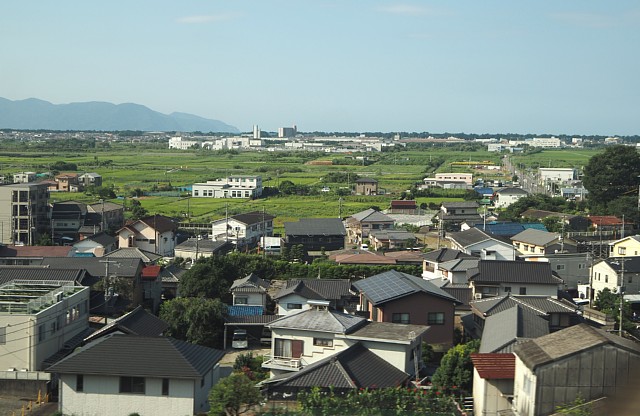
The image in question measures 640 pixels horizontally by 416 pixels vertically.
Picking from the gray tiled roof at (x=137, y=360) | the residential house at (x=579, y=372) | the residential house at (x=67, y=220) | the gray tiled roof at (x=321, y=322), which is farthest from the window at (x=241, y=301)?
the residential house at (x=67, y=220)

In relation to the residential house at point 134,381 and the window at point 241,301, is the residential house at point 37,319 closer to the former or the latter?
the residential house at point 134,381

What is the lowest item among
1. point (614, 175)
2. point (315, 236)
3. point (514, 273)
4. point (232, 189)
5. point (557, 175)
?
point (315, 236)

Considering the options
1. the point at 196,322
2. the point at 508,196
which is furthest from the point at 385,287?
the point at 508,196

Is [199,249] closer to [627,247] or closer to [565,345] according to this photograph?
[627,247]

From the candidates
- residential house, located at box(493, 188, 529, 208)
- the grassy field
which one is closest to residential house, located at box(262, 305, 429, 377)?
the grassy field

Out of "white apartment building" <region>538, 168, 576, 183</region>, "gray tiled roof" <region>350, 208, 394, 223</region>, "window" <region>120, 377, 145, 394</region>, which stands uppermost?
"white apartment building" <region>538, 168, 576, 183</region>

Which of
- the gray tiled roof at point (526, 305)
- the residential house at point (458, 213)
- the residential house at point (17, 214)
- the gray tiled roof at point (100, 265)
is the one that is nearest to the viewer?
the gray tiled roof at point (526, 305)

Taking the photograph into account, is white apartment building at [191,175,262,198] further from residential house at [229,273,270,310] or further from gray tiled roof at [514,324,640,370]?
gray tiled roof at [514,324,640,370]
